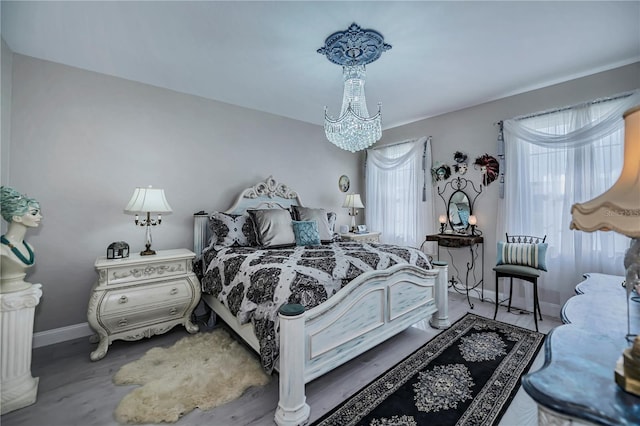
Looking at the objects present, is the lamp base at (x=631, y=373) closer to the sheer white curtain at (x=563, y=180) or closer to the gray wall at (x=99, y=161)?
the sheer white curtain at (x=563, y=180)

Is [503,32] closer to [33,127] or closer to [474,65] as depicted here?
[474,65]

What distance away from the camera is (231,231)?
306 cm

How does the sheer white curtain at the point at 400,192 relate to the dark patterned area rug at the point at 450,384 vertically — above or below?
above

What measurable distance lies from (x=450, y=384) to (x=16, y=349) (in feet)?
9.49

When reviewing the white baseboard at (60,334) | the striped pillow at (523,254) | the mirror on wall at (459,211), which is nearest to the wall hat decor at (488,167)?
the mirror on wall at (459,211)

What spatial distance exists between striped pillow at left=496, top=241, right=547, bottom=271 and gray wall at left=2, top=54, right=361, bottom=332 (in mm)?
3317

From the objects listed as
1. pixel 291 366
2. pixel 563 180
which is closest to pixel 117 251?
pixel 291 366

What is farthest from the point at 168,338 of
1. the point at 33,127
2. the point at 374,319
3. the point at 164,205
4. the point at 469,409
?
the point at 469,409

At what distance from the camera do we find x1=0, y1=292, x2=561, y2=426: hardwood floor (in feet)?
5.31

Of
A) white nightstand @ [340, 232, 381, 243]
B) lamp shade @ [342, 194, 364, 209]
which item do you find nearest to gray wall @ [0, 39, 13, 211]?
white nightstand @ [340, 232, 381, 243]

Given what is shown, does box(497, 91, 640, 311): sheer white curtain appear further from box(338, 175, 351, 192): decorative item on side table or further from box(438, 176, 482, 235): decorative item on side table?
box(338, 175, 351, 192): decorative item on side table

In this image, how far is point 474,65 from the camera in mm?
2684

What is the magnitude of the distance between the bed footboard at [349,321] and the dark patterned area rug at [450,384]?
219mm

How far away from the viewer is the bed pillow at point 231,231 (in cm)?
301
